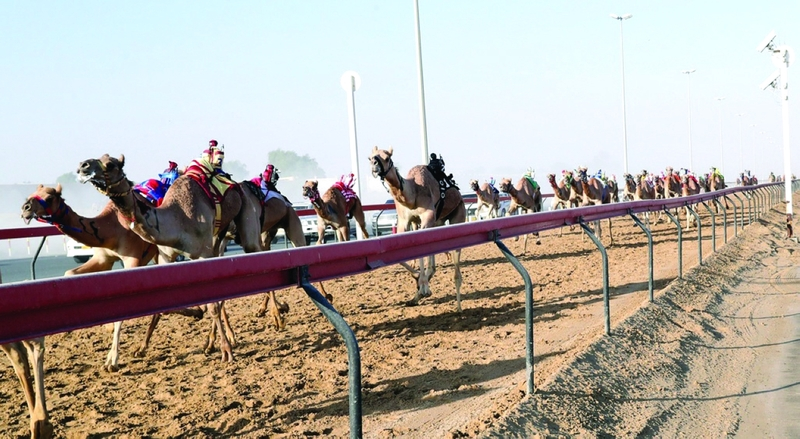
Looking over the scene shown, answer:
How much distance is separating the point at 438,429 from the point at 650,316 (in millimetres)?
3825

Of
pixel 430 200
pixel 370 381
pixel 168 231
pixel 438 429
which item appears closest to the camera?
pixel 438 429

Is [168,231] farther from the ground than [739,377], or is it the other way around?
[168,231]

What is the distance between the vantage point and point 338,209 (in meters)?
13.8

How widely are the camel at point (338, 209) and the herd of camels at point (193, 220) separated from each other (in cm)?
2

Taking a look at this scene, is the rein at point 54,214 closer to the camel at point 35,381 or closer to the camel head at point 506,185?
the camel at point 35,381

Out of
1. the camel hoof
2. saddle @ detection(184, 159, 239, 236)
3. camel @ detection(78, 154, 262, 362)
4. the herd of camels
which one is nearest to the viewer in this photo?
the camel hoof

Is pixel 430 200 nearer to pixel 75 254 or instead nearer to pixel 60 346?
pixel 60 346

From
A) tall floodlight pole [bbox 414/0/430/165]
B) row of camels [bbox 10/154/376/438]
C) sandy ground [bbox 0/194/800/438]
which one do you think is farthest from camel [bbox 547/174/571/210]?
row of camels [bbox 10/154/376/438]

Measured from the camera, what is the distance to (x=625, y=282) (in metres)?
11.5

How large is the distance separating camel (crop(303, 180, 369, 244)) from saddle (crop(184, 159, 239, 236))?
4.35m

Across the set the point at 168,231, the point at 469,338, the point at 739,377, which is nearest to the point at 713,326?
the point at 739,377

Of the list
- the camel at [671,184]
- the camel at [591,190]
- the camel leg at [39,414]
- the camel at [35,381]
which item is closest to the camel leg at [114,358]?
the camel at [35,381]

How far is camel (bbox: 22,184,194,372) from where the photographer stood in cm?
674

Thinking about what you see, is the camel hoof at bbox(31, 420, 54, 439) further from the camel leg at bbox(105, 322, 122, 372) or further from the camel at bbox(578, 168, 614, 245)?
the camel at bbox(578, 168, 614, 245)
